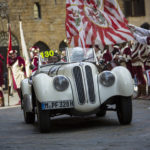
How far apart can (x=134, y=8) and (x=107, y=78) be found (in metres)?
32.3

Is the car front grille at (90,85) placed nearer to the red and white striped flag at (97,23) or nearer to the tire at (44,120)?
the tire at (44,120)

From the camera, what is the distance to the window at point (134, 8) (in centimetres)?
4156

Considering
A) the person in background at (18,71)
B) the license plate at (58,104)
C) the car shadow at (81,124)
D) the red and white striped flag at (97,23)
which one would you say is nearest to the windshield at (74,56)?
the car shadow at (81,124)

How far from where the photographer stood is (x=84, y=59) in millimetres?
11523

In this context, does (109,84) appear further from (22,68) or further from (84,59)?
(22,68)

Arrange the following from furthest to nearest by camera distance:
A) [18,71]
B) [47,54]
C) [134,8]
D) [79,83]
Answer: [134,8], [18,71], [47,54], [79,83]

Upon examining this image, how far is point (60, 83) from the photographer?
32.7ft

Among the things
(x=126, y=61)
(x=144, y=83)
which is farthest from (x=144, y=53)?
(x=126, y=61)

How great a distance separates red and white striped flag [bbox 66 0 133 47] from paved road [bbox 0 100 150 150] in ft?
9.10

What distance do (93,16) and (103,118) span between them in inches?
155

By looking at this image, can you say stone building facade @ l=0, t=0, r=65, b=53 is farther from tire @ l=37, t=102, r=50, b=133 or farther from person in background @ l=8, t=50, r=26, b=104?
tire @ l=37, t=102, r=50, b=133

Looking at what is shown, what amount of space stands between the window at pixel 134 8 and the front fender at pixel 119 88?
104 ft

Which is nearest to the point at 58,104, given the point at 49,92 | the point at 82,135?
the point at 49,92

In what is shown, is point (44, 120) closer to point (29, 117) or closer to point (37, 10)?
point (29, 117)
